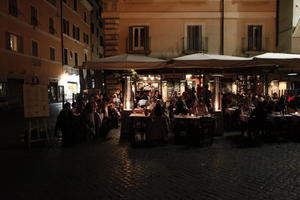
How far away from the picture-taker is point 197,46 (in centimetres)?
1675

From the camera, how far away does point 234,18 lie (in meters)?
16.7

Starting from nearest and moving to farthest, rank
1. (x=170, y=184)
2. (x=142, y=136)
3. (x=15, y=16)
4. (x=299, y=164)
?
(x=170, y=184) → (x=299, y=164) → (x=142, y=136) → (x=15, y=16)

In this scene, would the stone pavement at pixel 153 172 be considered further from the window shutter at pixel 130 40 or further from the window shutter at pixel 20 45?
the window shutter at pixel 20 45

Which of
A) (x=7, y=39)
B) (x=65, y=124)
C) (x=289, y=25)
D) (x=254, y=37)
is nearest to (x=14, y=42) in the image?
(x=7, y=39)

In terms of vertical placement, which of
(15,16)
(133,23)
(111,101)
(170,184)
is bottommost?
(170,184)

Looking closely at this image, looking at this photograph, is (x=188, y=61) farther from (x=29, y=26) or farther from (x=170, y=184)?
(x=29, y=26)

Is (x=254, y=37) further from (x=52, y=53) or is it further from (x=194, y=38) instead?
(x=52, y=53)

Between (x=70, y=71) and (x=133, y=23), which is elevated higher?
(x=133, y=23)

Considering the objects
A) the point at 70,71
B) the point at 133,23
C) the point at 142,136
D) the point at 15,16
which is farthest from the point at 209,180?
the point at 70,71

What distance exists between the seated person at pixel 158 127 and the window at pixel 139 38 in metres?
8.85

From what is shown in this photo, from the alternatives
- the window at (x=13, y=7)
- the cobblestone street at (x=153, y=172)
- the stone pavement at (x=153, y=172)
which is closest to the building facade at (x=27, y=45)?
the window at (x=13, y=7)

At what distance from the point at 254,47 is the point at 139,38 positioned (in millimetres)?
7457

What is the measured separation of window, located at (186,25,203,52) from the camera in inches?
659

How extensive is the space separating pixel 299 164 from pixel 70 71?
28.1 meters
